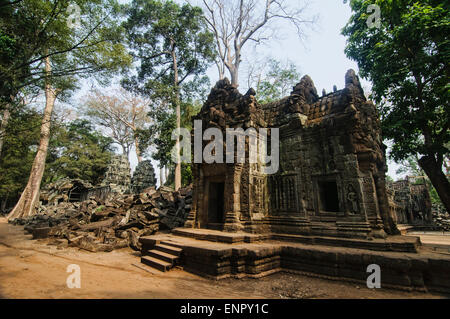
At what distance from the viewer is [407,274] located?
13.5 feet

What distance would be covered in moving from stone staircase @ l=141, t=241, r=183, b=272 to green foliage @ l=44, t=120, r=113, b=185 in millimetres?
25261

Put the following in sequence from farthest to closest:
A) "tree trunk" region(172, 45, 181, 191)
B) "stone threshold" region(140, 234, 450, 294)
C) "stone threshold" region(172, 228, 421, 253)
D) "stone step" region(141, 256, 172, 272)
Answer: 1. "tree trunk" region(172, 45, 181, 191)
2. "stone step" region(141, 256, 172, 272)
3. "stone threshold" region(172, 228, 421, 253)
4. "stone threshold" region(140, 234, 450, 294)

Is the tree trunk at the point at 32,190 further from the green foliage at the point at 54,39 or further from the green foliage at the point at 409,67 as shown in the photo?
the green foliage at the point at 409,67

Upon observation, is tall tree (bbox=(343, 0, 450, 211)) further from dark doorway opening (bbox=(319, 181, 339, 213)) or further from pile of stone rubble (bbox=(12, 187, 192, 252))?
pile of stone rubble (bbox=(12, 187, 192, 252))

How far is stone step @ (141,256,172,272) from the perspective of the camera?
5.23 metres

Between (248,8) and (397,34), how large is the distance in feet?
42.5

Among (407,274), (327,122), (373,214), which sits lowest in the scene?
(407,274)

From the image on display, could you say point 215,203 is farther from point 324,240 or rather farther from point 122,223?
point 122,223

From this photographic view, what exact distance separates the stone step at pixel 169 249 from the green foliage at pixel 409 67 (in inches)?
395

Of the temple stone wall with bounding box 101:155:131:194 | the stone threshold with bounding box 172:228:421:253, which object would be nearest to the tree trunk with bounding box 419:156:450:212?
the stone threshold with bounding box 172:228:421:253

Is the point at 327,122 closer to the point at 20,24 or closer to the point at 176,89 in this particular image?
the point at 20,24

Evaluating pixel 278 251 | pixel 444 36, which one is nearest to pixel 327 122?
pixel 278 251

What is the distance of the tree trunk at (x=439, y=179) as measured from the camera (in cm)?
880
